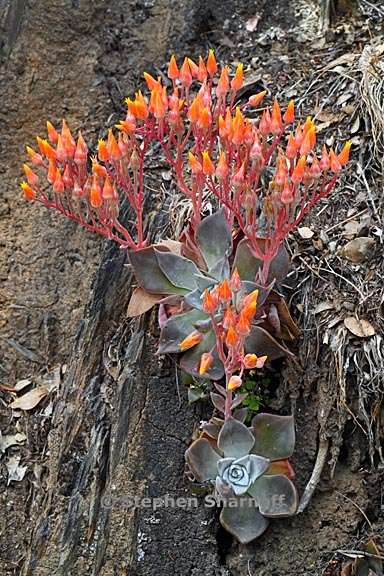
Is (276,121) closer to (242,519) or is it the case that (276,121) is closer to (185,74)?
(185,74)

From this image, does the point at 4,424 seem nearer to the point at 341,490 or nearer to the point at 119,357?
the point at 119,357

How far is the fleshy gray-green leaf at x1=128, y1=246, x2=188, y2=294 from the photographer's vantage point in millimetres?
3172

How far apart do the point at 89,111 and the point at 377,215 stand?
1.78 metres

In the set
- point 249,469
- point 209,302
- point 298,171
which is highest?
point 298,171

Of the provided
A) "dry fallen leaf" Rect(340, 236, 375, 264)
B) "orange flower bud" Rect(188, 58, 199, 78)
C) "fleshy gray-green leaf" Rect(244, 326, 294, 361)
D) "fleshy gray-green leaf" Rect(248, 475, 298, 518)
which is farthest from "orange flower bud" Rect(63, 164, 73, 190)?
"fleshy gray-green leaf" Rect(248, 475, 298, 518)

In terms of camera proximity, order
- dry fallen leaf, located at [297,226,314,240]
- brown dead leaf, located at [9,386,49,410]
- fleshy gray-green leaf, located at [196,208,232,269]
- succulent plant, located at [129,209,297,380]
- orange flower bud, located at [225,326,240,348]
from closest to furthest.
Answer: orange flower bud, located at [225,326,240,348] < succulent plant, located at [129,209,297,380] < fleshy gray-green leaf, located at [196,208,232,269] < dry fallen leaf, located at [297,226,314,240] < brown dead leaf, located at [9,386,49,410]

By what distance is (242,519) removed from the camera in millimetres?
2920

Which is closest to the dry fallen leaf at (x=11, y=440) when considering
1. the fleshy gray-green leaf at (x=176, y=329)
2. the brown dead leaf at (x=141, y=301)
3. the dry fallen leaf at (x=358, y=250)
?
the brown dead leaf at (x=141, y=301)

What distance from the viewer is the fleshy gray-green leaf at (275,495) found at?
2.89 metres

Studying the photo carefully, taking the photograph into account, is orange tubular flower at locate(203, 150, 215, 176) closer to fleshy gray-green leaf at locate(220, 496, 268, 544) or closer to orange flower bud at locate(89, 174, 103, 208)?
orange flower bud at locate(89, 174, 103, 208)

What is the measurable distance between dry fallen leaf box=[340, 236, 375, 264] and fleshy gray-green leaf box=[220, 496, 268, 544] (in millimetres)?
1094

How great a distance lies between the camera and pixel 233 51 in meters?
4.35

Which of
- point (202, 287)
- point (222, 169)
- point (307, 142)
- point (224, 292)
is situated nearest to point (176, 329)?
point (202, 287)

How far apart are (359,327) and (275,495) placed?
2.40 ft
